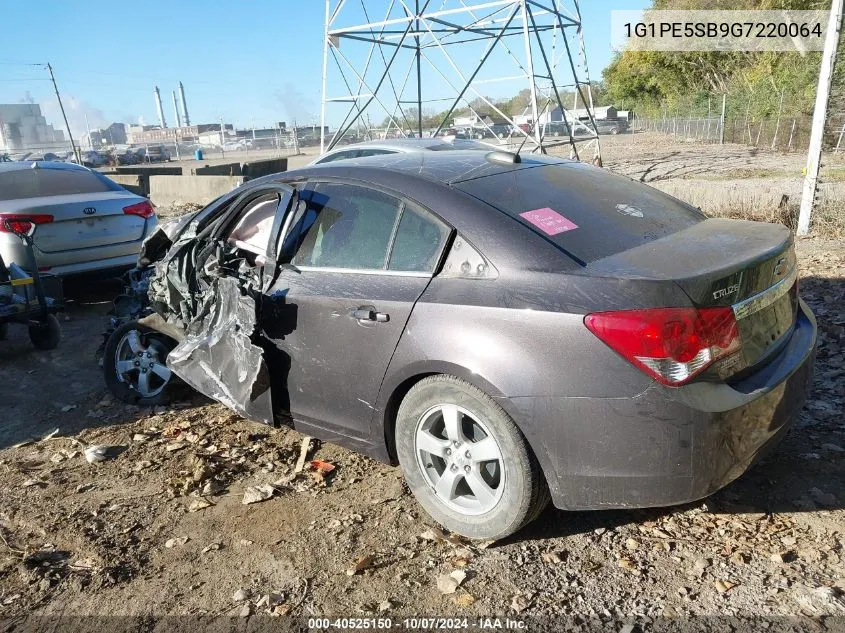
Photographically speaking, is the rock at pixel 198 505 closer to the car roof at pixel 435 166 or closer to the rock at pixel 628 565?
the car roof at pixel 435 166

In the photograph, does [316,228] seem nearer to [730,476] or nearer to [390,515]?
[390,515]

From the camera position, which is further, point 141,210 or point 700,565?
point 141,210

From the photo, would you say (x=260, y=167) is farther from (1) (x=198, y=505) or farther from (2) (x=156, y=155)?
(2) (x=156, y=155)

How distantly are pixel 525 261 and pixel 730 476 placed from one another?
118 centimetres

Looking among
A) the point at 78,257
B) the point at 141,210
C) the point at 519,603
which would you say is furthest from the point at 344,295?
the point at 141,210

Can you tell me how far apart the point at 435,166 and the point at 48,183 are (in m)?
5.97

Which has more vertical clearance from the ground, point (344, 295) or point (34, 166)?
point (34, 166)

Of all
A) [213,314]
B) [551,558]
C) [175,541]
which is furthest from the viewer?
[213,314]

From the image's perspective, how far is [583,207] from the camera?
11.1 ft

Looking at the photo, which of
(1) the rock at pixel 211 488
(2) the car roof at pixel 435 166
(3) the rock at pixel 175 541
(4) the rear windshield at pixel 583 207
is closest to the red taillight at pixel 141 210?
(2) the car roof at pixel 435 166

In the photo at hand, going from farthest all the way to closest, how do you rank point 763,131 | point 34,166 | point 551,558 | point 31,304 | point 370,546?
point 763,131
point 34,166
point 31,304
point 370,546
point 551,558

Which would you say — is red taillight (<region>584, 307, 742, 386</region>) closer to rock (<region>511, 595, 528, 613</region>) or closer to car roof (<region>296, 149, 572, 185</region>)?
rock (<region>511, 595, 528, 613</region>)

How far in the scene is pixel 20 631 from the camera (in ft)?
8.80

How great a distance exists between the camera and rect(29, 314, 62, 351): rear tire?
20.1 ft
